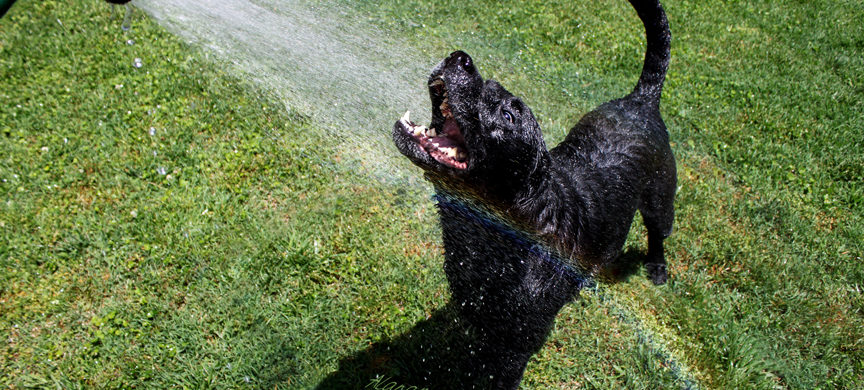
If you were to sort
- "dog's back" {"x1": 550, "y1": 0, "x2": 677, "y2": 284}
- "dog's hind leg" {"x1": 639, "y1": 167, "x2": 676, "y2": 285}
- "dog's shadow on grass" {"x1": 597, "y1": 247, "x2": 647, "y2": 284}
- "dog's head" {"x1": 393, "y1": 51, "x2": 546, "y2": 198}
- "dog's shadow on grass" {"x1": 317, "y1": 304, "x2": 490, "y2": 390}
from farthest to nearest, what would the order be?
"dog's shadow on grass" {"x1": 597, "y1": 247, "x2": 647, "y2": 284} → "dog's hind leg" {"x1": 639, "y1": 167, "x2": 676, "y2": 285} → "dog's shadow on grass" {"x1": 317, "y1": 304, "x2": 490, "y2": 390} → "dog's back" {"x1": 550, "y1": 0, "x2": 677, "y2": 284} → "dog's head" {"x1": 393, "y1": 51, "x2": 546, "y2": 198}

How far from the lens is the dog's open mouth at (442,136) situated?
7.63 ft

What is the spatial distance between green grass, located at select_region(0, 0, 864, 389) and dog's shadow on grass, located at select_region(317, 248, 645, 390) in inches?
2.3

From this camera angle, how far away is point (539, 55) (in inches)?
262

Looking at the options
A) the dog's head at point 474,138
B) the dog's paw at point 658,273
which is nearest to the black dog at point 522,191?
the dog's head at point 474,138

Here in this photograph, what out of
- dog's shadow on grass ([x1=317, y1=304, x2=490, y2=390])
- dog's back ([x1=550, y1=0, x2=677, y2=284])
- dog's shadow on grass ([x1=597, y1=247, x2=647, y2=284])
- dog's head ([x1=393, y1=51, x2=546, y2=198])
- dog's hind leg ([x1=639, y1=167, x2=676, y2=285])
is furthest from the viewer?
dog's shadow on grass ([x1=597, y1=247, x2=647, y2=284])

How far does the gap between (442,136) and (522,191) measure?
16.9 inches

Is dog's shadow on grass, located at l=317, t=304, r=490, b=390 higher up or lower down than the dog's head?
lower down

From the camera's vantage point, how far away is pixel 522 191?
8.00 ft

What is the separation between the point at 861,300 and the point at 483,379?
3001 millimetres

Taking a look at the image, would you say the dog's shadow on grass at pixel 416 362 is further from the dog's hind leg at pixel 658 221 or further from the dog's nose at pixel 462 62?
the dog's nose at pixel 462 62

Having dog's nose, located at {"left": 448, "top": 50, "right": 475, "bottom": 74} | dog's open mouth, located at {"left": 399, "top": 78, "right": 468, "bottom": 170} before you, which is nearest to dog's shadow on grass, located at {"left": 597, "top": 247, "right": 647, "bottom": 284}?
dog's open mouth, located at {"left": 399, "top": 78, "right": 468, "bottom": 170}

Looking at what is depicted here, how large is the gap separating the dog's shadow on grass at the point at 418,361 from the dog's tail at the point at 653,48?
1.89 meters

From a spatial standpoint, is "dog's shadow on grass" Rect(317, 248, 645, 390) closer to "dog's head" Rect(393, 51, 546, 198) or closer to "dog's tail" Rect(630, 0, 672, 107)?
"dog's head" Rect(393, 51, 546, 198)

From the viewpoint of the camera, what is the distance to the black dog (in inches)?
90.6
